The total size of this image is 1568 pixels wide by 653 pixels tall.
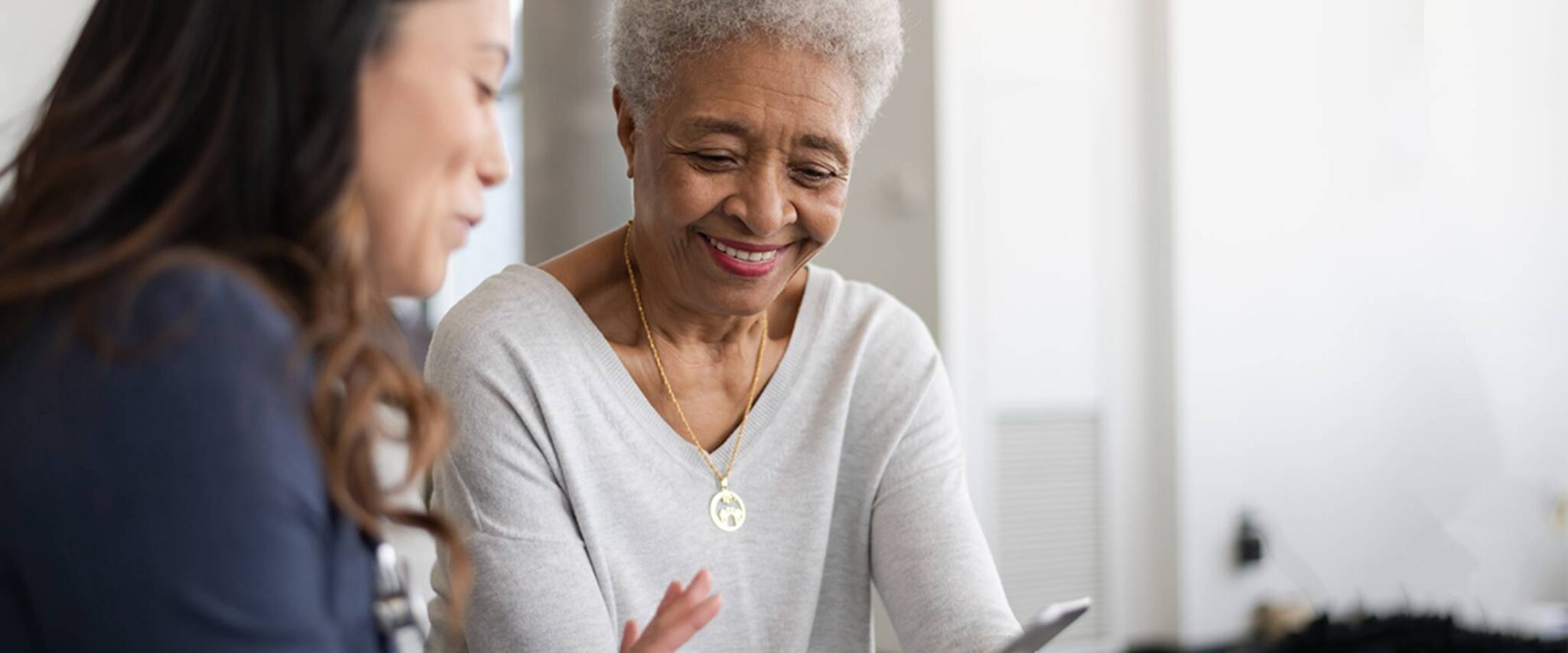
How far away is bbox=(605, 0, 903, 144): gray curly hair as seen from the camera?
5.07 feet

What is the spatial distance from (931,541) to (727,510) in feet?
0.77

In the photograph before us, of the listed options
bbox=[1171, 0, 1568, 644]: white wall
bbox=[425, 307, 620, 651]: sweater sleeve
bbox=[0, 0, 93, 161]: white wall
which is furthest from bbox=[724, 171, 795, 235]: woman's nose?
bbox=[1171, 0, 1568, 644]: white wall

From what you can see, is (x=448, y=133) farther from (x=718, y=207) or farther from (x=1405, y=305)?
(x=1405, y=305)

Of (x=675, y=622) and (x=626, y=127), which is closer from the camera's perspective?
(x=675, y=622)

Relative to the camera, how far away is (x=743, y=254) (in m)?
1.60

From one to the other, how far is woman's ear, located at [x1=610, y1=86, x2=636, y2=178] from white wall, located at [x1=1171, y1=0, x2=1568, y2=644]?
280cm

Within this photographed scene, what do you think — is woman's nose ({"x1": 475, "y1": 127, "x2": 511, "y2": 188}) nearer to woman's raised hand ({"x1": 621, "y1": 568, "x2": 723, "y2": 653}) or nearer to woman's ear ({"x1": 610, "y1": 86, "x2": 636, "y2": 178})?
woman's raised hand ({"x1": 621, "y1": 568, "x2": 723, "y2": 653})

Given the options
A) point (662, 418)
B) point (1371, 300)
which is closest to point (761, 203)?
point (662, 418)

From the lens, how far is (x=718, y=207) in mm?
1567

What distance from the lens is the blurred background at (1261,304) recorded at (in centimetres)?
409

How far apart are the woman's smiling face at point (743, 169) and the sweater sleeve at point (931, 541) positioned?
9.7 inches

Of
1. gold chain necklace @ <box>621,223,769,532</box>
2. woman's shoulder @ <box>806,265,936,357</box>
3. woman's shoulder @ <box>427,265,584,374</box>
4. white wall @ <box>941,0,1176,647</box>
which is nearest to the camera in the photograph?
woman's shoulder @ <box>427,265,584,374</box>

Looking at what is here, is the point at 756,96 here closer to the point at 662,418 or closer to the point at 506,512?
the point at 662,418

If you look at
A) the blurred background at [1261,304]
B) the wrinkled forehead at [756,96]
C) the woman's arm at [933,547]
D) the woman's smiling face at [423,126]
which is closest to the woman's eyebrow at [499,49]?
the woman's smiling face at [423,126]
